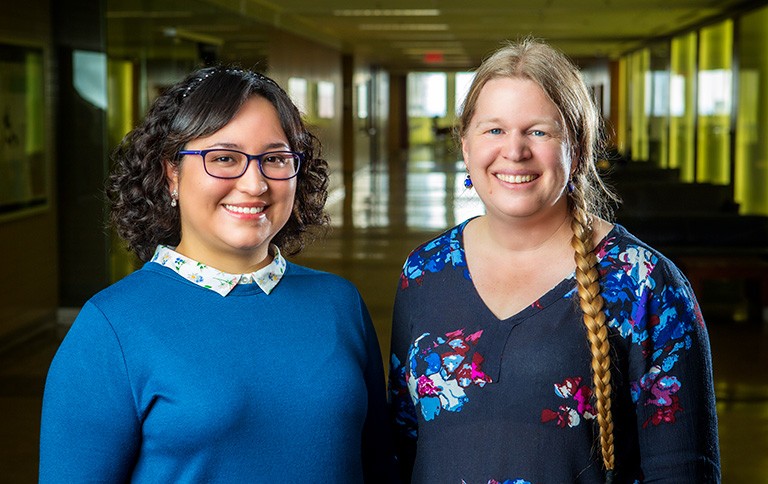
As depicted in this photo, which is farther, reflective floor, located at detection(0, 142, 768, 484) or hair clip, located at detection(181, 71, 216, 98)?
reflective floor, located at detection(0, 142, 768, 484)

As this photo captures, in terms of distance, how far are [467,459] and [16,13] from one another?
739 cm

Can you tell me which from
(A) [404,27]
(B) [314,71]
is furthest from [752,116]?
(B) [314,71]

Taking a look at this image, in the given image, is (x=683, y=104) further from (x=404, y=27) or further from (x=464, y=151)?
(x=464, y=151)

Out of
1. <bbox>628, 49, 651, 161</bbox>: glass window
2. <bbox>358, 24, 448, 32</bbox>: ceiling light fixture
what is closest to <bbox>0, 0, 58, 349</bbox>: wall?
<bbox>358, 24, 448, 32</bbox>: ceiling light fixture

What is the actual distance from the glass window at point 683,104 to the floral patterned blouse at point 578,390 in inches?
614

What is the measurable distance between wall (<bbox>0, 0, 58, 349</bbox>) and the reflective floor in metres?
0.26

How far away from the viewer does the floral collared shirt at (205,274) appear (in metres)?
1.87

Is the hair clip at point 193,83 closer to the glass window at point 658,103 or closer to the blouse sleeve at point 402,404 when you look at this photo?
the blouse sleeve at point 402,404

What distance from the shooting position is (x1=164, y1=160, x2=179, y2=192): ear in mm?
1907

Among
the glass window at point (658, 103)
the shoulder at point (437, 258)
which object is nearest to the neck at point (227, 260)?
the shoulder at point (437, 258)

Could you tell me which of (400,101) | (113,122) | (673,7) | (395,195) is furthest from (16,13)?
(400,101)

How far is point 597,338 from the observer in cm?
187

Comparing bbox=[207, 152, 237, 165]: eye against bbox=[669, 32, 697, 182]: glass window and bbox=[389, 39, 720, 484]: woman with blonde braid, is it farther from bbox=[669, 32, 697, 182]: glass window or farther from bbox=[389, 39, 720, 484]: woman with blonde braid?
bbox=[669, 32, 697, 182]: glass window

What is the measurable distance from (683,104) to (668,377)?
17.3 m
